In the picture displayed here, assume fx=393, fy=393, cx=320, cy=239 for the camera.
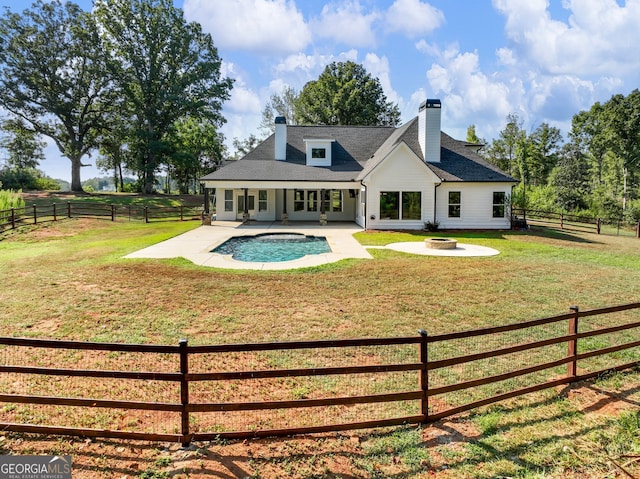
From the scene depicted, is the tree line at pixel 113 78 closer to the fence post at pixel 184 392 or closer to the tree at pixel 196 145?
the tree at pixel 196 145

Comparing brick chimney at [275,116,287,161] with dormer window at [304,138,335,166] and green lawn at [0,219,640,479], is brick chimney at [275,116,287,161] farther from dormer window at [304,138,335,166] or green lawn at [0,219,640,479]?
green lawn at [0,219,640,479]

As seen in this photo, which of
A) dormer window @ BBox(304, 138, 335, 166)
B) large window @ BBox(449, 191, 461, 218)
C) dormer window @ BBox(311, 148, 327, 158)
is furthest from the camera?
dormer window @ BBox(311, 148, 327, 158)

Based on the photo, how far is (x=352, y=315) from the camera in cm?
779

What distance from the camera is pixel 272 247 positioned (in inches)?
651

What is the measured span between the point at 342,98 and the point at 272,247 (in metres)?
32.4

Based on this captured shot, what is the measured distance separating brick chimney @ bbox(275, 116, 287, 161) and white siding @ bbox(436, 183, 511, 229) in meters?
10.8

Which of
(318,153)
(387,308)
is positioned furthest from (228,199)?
(387,308)

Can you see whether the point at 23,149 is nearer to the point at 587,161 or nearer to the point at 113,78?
the point at 113,78

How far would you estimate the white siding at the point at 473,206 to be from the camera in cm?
2236

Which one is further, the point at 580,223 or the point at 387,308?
the point at 580,223

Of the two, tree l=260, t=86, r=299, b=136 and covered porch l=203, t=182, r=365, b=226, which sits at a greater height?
tree l=260, t=86, r=299, b=136

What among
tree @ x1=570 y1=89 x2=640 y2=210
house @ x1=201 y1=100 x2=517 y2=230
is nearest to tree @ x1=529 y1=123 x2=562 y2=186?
tree @ x1=570 y1=89 x2=640 y2=210

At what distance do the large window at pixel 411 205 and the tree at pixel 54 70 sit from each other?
105 ft

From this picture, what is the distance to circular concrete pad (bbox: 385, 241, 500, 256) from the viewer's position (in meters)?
14.8
